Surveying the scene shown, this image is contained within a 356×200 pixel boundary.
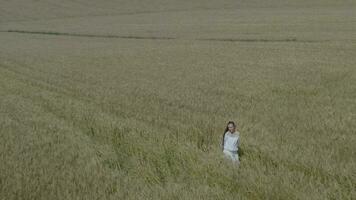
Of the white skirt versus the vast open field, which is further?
the white skirt

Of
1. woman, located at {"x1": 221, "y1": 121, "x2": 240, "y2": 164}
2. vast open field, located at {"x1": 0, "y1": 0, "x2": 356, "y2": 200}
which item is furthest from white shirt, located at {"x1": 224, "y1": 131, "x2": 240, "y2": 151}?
vast open field, located at {"x1": 0, "y1": 0, "x2": 356, "y2": 200}

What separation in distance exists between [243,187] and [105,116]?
5.18 metres

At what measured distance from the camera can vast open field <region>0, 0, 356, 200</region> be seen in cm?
633

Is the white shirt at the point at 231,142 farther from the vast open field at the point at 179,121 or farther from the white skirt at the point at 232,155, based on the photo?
the vast open field at the point at 179,121

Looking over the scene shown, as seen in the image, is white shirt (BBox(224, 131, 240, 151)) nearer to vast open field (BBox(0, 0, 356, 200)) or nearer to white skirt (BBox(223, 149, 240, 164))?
white skirt (BBox(223, 149, 240, 164))

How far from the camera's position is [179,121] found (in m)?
10.3

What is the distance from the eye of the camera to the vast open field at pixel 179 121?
6.33m

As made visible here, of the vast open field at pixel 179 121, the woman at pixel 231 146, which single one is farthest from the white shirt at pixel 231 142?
the vast open field at pixel 179 121

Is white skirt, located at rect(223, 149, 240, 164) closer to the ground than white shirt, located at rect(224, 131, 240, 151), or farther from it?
closer to the ground

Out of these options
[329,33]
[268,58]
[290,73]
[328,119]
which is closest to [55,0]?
[329,33]

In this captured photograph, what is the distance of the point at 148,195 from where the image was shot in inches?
235

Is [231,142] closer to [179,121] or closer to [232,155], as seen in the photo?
[232,155]

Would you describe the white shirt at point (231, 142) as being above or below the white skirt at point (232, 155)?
above

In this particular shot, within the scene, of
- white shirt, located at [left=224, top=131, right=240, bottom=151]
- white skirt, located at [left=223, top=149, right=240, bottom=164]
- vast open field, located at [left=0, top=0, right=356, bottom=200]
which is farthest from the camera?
white shirt, located at [left=224, top=131, right=240, bottom=151]
